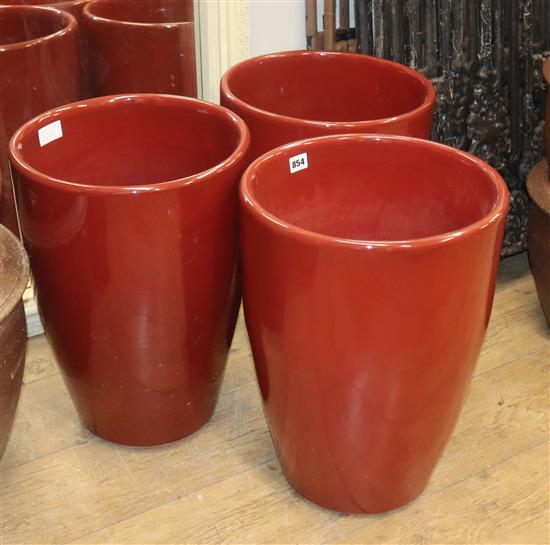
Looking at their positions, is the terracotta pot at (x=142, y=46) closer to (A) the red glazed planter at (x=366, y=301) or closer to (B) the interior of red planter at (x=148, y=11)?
(B) the interior of red planter at (x=148, y=11)

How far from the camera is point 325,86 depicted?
1.59m

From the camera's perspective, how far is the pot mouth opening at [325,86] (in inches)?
59.5

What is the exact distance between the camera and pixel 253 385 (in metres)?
1.52

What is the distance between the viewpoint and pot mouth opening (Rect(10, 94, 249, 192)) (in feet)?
4.27

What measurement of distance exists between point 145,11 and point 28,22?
0.70 feet

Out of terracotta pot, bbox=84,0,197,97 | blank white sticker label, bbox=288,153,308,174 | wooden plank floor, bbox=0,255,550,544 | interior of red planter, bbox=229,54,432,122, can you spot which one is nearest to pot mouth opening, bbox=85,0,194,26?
terracotta pot, bbox=84,0,197,97

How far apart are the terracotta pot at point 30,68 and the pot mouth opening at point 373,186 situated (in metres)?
0.46

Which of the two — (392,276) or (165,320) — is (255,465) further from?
(392,276)

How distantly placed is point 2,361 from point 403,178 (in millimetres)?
587

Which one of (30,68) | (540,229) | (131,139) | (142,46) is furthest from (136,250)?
(540,229)

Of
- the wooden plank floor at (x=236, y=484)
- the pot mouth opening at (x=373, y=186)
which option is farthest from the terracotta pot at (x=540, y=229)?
the pot mouth opening at (x=373, y=186)

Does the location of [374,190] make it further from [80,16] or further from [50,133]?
[80,16]

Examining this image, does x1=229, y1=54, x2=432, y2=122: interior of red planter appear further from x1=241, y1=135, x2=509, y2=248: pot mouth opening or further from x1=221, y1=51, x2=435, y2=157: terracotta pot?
x1=241, y1=135, x2=509, y2=248: pot mouth opening

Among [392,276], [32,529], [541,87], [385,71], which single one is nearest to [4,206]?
[32,529]
